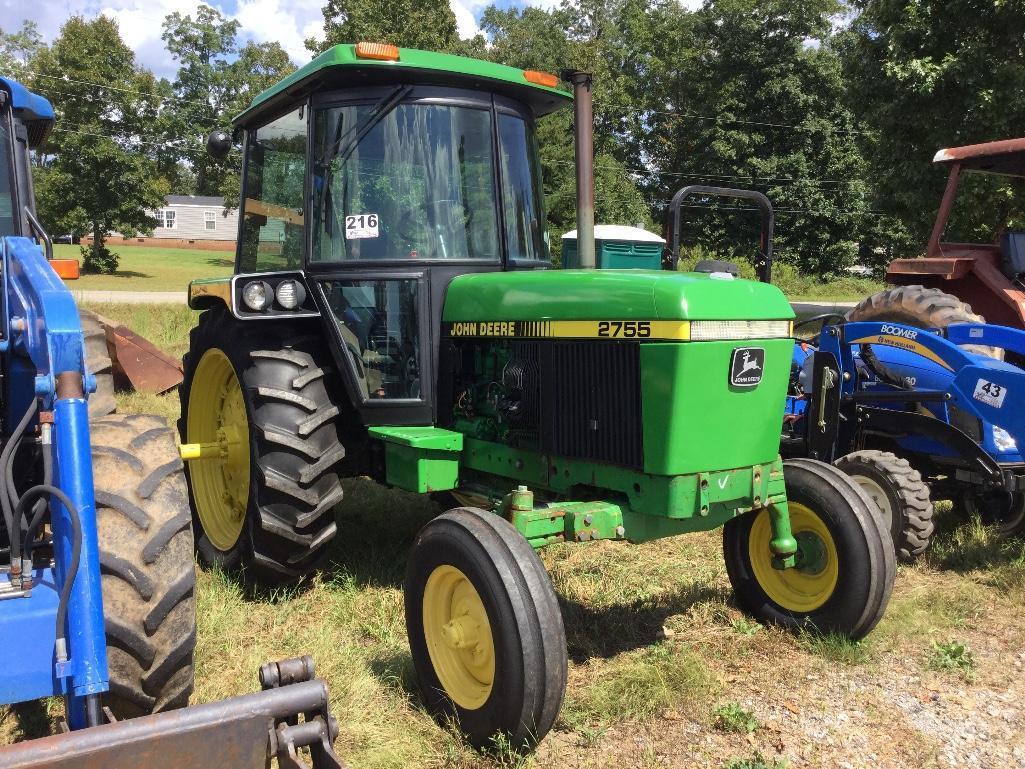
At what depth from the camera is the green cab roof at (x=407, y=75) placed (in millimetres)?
3836

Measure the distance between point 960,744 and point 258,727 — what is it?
2.44 m

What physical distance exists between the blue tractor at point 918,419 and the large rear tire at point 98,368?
13.0 feet

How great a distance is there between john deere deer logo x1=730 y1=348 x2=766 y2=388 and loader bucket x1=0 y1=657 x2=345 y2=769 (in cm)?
189

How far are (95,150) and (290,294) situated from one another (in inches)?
1031

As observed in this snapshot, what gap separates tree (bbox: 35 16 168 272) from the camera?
26734mm

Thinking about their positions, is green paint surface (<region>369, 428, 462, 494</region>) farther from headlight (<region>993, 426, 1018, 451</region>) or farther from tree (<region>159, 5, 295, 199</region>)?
tree (<region>159, 5, 295, 199</region>)

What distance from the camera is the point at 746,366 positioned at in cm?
322

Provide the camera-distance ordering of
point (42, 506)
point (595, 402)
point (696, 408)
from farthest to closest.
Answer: point (595, 402)
point (696, 408)
point (42, 506)

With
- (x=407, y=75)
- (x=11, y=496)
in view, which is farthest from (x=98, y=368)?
(x=11, y=496)

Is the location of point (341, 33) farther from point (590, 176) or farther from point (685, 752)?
point (685, 752)

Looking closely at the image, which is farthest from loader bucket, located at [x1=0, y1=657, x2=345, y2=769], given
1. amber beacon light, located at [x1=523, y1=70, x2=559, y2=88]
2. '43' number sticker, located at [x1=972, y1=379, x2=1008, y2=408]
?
'43' number sticker, located at [x1=972, y1=379, x2=1008, y2=408]

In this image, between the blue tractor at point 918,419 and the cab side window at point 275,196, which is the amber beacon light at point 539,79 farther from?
the blue tractor at point 918,419

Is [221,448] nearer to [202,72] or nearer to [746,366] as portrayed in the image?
[746,366]

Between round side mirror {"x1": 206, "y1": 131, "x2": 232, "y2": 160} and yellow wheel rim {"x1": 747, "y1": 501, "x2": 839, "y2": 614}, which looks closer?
yellow wheel rim {"x1": 747, "y1": 501, "x2": 839, "y2": 614}
